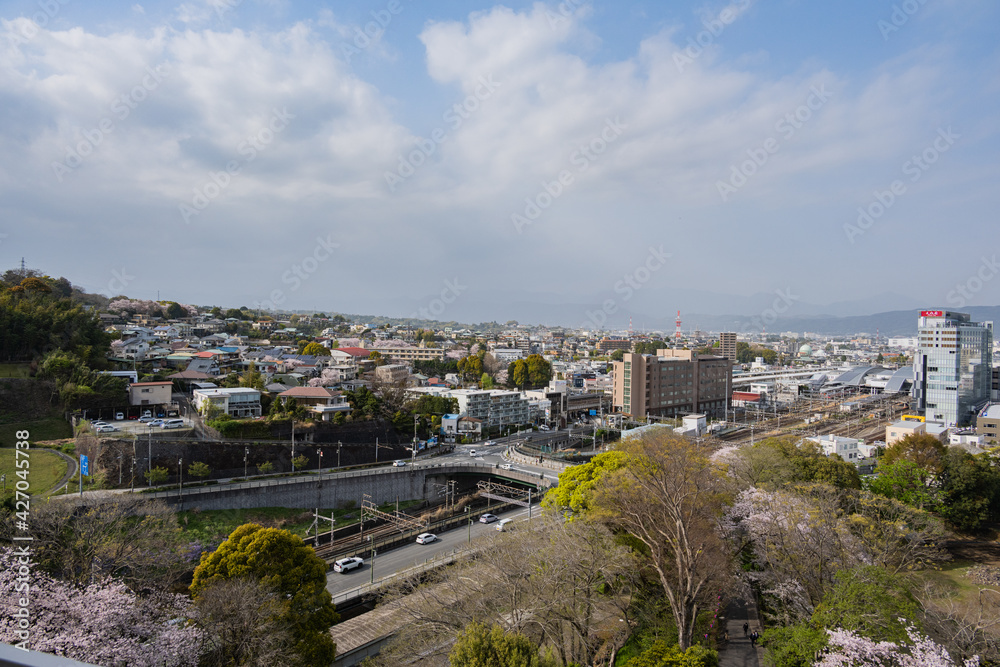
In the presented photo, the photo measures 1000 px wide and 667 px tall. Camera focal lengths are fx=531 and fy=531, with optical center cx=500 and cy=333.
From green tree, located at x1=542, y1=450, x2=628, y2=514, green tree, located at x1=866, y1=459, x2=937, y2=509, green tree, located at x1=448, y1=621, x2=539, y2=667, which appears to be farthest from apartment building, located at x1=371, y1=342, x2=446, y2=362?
green tree, located at x1=448, y1=621, x2=539, y2=667

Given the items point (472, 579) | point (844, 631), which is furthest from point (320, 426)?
point (844, 631)

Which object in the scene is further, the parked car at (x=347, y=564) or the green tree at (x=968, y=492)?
the green tree at (x=968, y=492)

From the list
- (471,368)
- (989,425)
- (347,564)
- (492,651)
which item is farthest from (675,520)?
(471,368)

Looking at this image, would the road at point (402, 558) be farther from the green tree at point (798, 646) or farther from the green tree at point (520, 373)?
the green tree at point (520, 373)

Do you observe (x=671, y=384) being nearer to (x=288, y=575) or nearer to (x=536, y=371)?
(x=536, y=371)

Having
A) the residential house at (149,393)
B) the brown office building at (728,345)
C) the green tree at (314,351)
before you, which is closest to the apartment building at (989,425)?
the residential house at (149,393)

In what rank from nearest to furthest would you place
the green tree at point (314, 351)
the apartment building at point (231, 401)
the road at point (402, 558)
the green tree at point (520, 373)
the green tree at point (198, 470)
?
1. the road at point (402, 558)
2. the green tree at point (198, 470)
3. the apartment building at point (231, 401)
4. the green tree at point (314, 351)
5. the green tree at point (520, 373)
